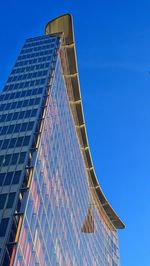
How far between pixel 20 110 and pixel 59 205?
58.4 feet

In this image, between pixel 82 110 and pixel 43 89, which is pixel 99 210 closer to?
pixel 82 110

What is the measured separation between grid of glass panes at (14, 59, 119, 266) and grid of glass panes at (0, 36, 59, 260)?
2.10 metres

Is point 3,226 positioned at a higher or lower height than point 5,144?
lower

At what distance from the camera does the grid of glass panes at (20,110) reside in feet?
160

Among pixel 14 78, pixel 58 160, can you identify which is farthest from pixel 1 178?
pixel 14 78

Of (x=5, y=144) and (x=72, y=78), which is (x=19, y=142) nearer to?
(x=5, y=144)

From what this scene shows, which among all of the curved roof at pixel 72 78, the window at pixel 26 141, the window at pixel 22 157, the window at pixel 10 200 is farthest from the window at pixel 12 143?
the curved roof at pixel 72 78

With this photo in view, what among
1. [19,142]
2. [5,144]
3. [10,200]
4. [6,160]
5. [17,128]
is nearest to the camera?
[10,200]

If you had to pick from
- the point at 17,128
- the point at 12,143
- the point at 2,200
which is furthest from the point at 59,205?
the point at 2,200

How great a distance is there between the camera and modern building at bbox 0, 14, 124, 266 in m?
46.9

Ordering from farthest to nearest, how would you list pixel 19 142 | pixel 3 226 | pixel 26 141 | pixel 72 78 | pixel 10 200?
pixel 72 78 < pixel 19 142 < pixel 26 141 < pixel 10 200 < pixel 3 226

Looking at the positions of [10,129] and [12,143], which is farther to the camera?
[10,129]

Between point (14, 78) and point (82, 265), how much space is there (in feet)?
132

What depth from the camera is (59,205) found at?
211ft
